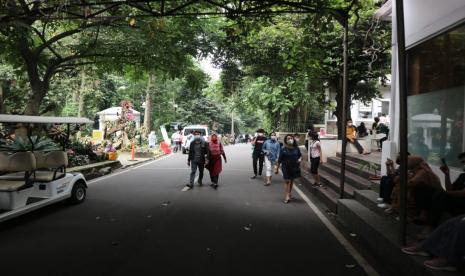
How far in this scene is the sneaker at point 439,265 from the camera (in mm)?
4621

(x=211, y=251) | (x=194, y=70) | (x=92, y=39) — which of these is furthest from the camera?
(x=194, y=70)

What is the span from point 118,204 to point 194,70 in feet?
32.4

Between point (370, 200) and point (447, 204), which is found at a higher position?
point (447, 204)

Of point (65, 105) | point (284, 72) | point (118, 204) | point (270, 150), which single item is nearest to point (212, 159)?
point (270, 150)

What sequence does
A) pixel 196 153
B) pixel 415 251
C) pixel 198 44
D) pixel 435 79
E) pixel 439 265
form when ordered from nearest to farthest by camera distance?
pixel 439 265, pixel 415 251, pixel 435 79, pixel 196 153, pixel 198 44

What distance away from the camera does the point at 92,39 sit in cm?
1608

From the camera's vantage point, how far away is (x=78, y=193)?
10156 millimetres

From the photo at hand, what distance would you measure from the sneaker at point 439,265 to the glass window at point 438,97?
3592mm

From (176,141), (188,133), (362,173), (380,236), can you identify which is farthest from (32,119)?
(176,141)

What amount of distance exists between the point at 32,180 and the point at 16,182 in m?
0.29

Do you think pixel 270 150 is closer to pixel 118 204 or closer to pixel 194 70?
pixel 118 204

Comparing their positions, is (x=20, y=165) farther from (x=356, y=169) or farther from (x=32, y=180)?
(x=356, y=169)

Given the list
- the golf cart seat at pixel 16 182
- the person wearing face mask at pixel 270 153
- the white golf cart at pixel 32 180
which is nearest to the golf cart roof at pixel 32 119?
the white golf cart at pixel 32 180

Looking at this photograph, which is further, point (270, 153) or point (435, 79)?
point (270, 153)
